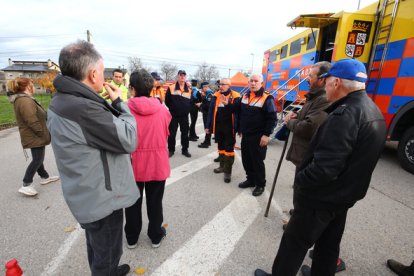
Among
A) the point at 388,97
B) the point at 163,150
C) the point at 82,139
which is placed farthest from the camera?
the point at 388,97

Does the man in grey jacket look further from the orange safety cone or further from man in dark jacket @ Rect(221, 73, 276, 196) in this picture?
man in dark jacket @ Rect(221, 73, 276, 196)

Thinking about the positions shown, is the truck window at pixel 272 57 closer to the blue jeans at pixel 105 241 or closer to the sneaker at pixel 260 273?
the sneaker at pixel 260 273

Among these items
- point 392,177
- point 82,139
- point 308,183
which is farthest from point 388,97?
point 82,139

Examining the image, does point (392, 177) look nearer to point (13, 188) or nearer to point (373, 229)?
point (373, 229)

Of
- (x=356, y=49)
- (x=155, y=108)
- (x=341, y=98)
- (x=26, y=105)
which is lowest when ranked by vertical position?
(x=26, y=105)

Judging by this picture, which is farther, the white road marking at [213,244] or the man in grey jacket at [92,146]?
the white road marking at [213,244]

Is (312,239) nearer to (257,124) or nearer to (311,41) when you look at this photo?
(257,124)

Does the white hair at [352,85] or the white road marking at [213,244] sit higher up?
the white hair at [352,85]

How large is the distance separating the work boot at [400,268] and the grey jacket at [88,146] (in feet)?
8.59

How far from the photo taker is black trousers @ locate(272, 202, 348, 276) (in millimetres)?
1522

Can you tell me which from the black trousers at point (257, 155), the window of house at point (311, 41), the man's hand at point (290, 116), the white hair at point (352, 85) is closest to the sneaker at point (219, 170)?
the black trousers at point (257, 155)

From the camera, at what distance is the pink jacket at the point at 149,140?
199 centimetres

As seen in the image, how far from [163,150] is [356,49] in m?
5.76

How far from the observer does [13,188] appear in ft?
12.0
